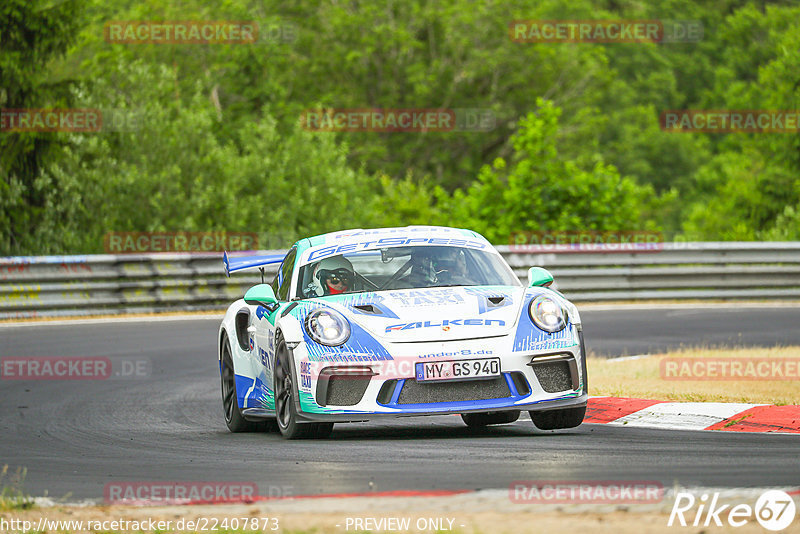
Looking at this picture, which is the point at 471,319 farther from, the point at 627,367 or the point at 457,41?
the point at 457,41

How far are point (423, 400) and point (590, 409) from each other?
218 cm

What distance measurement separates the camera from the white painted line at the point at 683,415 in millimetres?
8469

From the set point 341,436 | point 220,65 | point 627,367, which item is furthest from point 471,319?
point 220,65

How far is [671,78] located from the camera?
241 ft

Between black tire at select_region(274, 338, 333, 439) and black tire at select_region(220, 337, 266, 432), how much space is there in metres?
1.10
